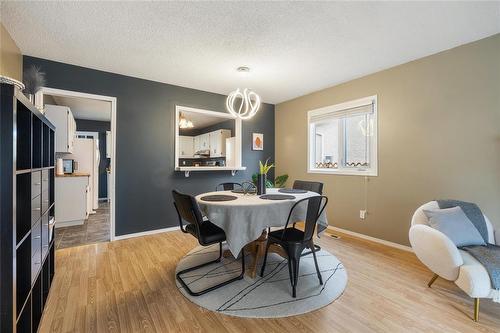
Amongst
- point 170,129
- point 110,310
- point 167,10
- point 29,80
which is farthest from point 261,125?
point 110,310

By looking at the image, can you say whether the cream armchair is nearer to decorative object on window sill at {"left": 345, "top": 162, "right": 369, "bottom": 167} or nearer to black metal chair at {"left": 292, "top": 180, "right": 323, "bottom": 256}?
black metal chair at {"left": 292, "top": 180, "right": 323, "bottom": 256}

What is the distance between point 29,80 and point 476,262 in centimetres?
437

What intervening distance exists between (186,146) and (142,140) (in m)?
3.89

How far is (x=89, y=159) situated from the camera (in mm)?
5512

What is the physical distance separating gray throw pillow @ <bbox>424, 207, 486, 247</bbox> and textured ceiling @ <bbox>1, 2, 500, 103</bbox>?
5.91ft

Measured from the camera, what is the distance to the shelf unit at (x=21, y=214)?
1036 mm

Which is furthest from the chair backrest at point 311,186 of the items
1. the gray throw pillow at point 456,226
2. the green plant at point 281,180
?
the green plant at point 281,180

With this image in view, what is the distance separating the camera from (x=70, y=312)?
1.80 metres

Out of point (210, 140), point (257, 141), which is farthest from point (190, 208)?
point (210, 140)

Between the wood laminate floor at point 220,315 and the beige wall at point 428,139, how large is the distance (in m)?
0.85

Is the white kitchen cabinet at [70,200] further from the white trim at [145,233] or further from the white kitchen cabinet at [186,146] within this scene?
the white kitchen cabinet at [186,146]

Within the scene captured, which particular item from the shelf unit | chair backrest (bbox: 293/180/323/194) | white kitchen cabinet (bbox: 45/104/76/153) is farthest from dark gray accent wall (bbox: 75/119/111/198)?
chair backrest (bbox: 293/180/323/194)

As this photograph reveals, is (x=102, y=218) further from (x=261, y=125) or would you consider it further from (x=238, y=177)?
(x=261, y=125)

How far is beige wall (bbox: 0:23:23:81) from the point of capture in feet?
7.29
